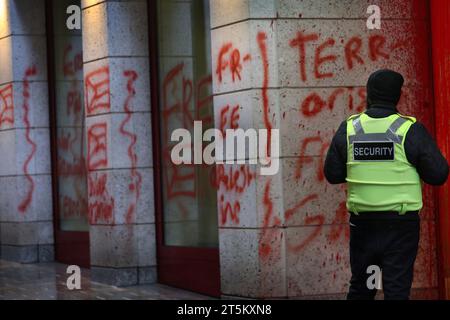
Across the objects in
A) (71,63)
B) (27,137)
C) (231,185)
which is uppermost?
(71,63)

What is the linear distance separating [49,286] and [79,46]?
141 inches

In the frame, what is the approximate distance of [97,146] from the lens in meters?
12.0

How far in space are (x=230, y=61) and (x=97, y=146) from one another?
2.91 meters

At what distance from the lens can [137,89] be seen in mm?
11789

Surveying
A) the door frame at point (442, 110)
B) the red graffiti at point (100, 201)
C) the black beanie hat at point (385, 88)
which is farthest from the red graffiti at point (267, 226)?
the red graffiti at point (100, 201)

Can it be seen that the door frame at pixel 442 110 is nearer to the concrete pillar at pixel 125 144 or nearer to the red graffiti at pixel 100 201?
the concrete pillar at pixel 125 144

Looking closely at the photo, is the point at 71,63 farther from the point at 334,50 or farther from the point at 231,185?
the point at 334,50

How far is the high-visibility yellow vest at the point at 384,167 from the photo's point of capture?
22.1 ft

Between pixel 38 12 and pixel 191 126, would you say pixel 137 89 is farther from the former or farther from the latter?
pixel 38 12

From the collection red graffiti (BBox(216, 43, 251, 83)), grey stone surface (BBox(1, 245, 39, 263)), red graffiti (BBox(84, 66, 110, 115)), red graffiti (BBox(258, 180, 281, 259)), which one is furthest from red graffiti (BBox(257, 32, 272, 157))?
grey stone surface (BBox(1, 245, 39, 263))

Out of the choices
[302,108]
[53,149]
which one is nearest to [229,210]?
[302,108]

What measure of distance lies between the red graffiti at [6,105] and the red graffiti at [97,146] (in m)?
3.06

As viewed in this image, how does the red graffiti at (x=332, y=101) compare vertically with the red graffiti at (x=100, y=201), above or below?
above

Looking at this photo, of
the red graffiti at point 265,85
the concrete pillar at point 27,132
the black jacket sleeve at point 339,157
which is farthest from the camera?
the concrete pillar at point 27,132
